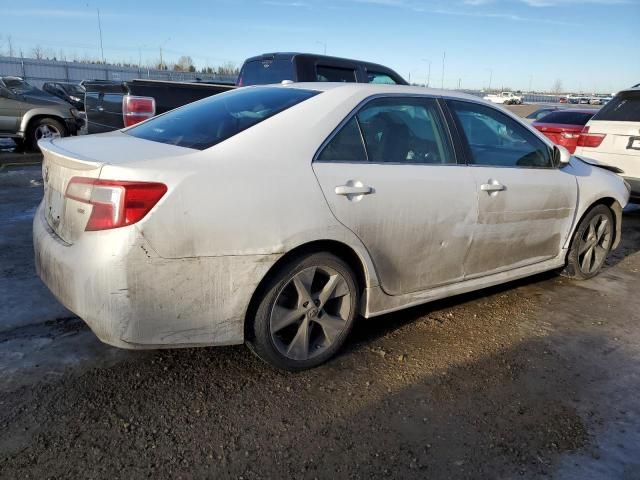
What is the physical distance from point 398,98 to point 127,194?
190 cm

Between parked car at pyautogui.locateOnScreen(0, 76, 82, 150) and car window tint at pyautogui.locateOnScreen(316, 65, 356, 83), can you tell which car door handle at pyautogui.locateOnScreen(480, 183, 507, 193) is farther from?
parked car at pyautogui.locateOnScreen(0, 76, 82, 150)

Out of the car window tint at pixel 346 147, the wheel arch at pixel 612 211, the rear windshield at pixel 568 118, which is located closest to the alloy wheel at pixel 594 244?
the wheel arch at pixel 612 211

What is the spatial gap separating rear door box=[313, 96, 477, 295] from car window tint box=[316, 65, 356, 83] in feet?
13.9

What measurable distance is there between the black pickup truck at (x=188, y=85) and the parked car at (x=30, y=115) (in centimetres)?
413

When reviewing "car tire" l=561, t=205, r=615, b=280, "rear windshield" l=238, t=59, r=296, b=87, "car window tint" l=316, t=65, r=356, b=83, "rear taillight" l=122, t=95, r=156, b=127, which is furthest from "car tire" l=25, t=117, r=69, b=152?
"car tire" l=561, t=205, r=615, b=280

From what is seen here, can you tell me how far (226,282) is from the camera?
8.88ft

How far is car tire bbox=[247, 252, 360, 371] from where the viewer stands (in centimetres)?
292

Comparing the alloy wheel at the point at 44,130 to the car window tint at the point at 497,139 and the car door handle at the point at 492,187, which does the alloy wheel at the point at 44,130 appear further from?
the car door handle at the point at 492,187

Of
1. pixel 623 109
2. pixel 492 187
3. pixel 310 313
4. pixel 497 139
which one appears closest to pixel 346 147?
pixel 310 313

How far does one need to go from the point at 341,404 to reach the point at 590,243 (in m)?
3.32

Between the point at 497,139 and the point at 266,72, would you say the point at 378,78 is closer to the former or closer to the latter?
the point at 266,72

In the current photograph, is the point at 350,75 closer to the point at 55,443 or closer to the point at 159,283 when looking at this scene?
the point at 159,283

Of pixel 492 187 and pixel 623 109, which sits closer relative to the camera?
pixel 492 187

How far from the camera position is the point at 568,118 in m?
12.0
